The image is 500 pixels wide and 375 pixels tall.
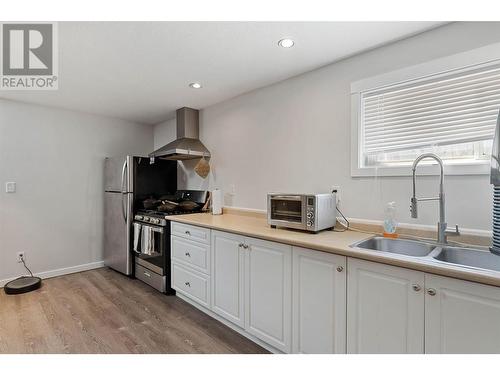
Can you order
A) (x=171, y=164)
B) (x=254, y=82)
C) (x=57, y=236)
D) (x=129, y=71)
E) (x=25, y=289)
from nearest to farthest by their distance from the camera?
(x=129, y=71) < (x=254, y=82) < (x=25, y=289) < (x=57, y=236) < (x=171, y=164)

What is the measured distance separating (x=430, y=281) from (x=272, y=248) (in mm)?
930

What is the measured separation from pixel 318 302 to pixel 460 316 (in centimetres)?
69

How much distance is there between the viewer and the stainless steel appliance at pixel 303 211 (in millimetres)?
1893

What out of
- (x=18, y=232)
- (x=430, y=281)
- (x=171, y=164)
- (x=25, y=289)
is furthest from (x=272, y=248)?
(x=18, y=232)

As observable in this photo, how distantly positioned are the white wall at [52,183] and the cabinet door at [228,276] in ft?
8.16

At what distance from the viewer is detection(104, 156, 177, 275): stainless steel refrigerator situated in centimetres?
338

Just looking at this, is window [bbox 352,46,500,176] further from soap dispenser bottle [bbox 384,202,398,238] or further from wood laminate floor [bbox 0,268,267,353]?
wood laminate floor [bbox 0,268,267,353]

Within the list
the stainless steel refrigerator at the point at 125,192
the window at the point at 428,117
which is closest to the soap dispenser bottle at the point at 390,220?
the window at the point at 428,117

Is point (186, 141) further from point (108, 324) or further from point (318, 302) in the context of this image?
point (318, 302)

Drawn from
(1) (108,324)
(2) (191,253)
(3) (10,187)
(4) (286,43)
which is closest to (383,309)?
(2) (191,253)

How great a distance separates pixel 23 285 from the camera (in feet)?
9.66

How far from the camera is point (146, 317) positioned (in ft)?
7.80

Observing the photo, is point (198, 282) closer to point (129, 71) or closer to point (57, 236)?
point (129, 71)

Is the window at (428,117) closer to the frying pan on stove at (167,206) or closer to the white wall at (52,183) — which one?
the frying pan on stove at (167,206)
